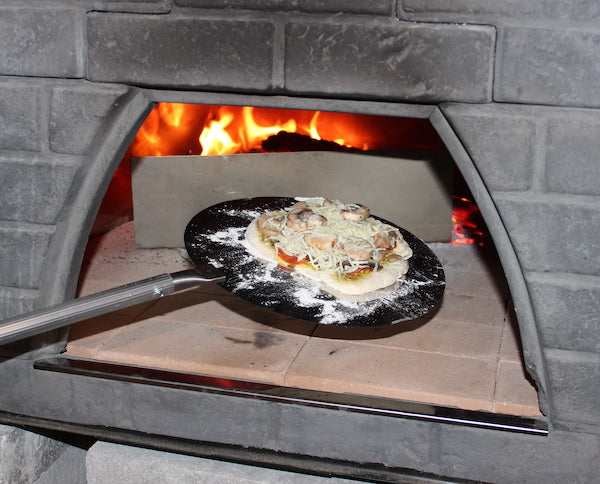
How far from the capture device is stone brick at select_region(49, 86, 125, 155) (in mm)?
1371

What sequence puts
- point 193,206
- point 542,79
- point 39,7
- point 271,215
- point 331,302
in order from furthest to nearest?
point 193,206 → point 271,215 → point 331,302 → point 39,7 → point 542,79

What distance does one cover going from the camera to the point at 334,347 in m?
1.60

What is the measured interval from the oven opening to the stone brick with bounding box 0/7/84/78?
0.60 meters

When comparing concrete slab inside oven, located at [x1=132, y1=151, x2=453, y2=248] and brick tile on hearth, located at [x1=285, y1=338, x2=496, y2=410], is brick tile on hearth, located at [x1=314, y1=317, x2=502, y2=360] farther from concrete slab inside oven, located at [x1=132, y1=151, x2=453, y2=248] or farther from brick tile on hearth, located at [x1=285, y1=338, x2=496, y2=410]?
concrete slab inside oven, located at [x1=132, y1=151, x2=453, y2=248]

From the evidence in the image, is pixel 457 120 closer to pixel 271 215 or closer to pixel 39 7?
pixel 271 215

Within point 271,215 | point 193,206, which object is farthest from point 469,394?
point 193,206

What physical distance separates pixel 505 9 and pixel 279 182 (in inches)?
39.2

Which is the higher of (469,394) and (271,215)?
(271,215)

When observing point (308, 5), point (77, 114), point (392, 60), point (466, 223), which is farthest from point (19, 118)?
point (466, 223)

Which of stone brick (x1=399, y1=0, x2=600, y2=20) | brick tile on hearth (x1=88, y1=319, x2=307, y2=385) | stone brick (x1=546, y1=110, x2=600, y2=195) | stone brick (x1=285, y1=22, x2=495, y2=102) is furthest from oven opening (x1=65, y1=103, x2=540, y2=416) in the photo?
stone brick (x1=399, y1=0, x2=600, y2=20)

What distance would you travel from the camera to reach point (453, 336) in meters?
1.64

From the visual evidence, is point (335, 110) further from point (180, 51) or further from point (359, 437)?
point (359, 437)

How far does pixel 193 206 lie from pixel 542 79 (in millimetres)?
1150

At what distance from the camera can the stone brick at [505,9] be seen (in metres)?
1.16
